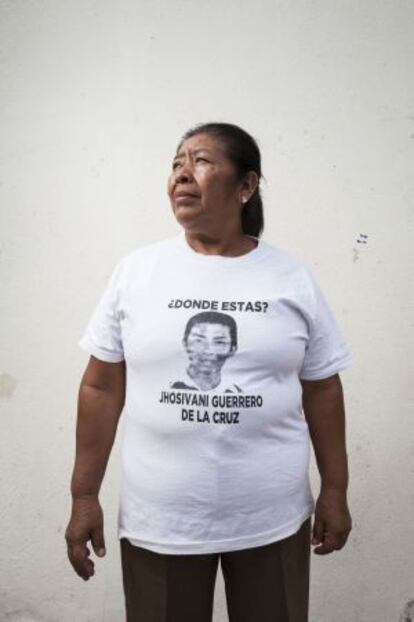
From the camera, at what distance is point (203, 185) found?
3.63ft

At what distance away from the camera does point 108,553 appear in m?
1.66

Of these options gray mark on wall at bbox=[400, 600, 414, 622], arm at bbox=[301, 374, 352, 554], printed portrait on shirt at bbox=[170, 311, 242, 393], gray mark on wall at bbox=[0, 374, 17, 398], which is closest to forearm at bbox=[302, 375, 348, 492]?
arm at bbox=[301, 374, 352, 554]

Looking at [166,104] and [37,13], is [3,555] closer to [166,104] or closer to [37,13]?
[166,104]

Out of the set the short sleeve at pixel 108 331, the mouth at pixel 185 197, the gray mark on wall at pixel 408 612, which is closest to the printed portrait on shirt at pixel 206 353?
the short sleeve at pixel 108 331

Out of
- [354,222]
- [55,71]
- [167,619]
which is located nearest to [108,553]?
[167,619]

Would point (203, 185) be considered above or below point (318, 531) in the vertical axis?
above

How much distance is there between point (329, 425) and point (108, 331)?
598mm

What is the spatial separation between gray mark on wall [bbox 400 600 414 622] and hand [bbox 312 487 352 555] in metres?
0.70

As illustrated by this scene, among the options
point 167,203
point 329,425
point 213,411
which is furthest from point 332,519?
point 167,203

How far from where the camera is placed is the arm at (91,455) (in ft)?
3.73

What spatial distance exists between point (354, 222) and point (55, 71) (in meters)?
1.14

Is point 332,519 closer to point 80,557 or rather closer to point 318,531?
point 318,531

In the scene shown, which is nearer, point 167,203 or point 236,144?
point 236,144

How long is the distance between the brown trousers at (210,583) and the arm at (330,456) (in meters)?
0.11
